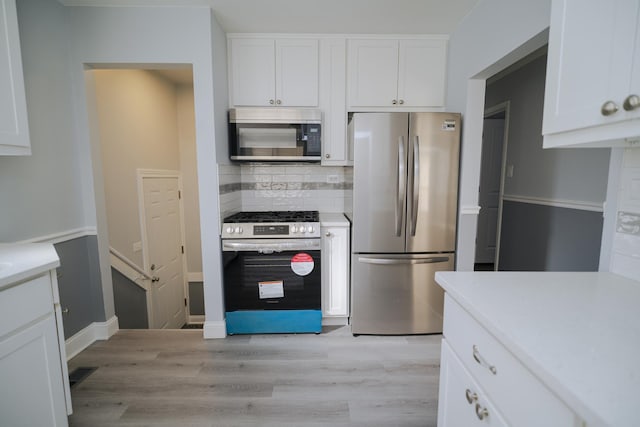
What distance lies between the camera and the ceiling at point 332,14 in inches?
79.8

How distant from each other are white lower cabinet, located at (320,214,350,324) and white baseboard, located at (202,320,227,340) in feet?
2.85

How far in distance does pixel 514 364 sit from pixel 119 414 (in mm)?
2021

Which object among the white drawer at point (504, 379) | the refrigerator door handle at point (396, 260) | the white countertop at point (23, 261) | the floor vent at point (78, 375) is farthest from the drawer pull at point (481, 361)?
the floor vent at point (78, 375)

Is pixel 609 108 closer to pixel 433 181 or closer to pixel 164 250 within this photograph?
pixel 433 181

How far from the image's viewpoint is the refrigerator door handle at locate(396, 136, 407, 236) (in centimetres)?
216

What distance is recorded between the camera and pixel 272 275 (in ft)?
7.63

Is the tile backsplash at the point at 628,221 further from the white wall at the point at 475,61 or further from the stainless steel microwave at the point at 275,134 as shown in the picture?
the stainless steel microwave at the point at 275,134

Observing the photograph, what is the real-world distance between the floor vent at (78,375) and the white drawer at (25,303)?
0.97 meters

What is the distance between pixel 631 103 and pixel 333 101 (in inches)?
82.5

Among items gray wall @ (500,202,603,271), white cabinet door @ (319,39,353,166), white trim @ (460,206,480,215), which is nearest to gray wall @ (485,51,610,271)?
gray wall @ (500,202,603,271)

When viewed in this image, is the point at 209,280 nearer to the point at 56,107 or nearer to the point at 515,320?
the point at 56,107

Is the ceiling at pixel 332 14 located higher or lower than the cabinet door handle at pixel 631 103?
higher

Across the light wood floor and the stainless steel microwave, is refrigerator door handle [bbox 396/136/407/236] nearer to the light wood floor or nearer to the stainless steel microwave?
the stainless steel microwave

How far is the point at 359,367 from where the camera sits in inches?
77.9
